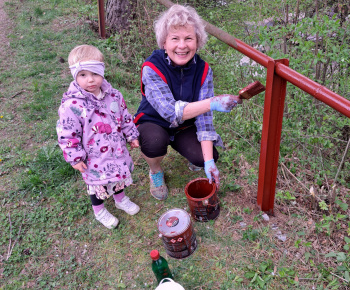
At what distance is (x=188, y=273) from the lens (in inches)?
84.7

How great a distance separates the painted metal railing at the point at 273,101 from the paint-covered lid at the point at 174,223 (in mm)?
630

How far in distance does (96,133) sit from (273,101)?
4.14 feet

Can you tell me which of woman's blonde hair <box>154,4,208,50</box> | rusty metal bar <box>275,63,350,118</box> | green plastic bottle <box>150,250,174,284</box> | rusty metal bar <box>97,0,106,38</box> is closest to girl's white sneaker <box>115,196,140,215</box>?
green plastic bottle <box>150,250,174,284</box>

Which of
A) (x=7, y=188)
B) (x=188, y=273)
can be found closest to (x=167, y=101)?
(x=188, y=273)

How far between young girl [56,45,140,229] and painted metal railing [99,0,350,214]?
1.02 metres

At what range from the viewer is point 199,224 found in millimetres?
2480

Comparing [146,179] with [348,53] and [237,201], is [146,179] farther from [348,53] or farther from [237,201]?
[348,53]

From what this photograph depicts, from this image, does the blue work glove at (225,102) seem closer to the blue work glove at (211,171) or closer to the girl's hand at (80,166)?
the blue work glove at (211,171)

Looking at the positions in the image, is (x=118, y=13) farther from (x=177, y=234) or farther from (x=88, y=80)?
(x=177, y=234)

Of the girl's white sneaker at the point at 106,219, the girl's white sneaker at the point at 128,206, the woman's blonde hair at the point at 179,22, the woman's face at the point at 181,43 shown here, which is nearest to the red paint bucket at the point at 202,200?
the girl's white sneaker at the point at 128,206

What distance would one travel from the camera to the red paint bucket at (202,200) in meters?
2.35

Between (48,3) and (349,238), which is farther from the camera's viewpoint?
(48,3)

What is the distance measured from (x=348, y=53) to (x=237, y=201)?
1.46 metres

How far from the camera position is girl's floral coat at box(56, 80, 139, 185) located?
2.12 metres
